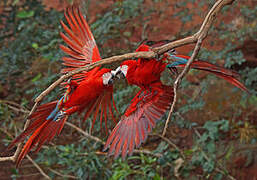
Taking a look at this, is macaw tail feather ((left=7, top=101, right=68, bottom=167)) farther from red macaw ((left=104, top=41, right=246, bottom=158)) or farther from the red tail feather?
red macaw ((left=104, top=41, right=246, bottom=158))

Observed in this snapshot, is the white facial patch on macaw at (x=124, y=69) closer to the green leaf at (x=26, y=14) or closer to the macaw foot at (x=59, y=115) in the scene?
the macaw foot at (x=59, y=115)

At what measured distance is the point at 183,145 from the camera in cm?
243

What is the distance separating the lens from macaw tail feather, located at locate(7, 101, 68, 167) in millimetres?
744

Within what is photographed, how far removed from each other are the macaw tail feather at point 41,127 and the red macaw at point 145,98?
13cm

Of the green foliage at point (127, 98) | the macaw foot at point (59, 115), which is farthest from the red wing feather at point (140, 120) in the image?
the green foliage at point (127, 98)

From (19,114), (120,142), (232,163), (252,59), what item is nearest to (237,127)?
(232,163)

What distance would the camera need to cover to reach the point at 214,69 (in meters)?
0.71

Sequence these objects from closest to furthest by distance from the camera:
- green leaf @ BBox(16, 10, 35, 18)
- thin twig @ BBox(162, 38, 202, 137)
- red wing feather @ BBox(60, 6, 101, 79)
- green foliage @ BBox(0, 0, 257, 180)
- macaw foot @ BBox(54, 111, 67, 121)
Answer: thin twig @ BBox(162, 38, 202, 137) → macaw foot @ BBox(54, 111, 67, 121) → red wing feather @ BBox(60, 6, 101, 79) → green foliage @ BBox(0, 0, 257, 180) → green leaf @ BBox(16, 10, 35, 18)

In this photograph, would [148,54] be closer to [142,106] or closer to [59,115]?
[142,106]

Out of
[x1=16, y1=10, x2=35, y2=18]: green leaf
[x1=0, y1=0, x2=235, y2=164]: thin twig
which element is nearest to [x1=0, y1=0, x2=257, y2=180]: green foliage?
[x1=16, y1=10, x2=35, y2=18]: green leaf

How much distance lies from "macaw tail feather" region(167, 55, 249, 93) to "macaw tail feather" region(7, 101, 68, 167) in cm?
30

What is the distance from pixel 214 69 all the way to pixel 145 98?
179 mm

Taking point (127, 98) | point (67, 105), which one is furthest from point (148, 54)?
point (127, 98)

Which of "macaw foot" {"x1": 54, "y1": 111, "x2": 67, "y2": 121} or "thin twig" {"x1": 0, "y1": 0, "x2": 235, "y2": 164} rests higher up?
"thin twig" {"x1": 0, "y1": 0, "x2": 235, "y2": 164}
